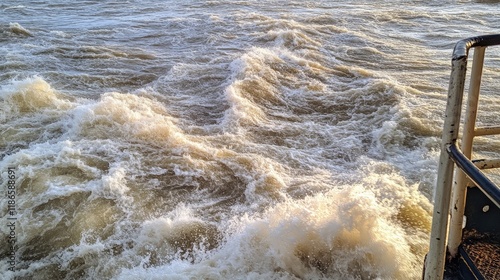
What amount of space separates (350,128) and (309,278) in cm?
286

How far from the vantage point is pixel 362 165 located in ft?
15.2

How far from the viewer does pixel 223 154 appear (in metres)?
4.88

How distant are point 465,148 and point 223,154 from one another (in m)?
3.06

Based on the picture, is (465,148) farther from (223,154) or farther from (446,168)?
(223,154)

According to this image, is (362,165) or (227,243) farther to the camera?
(362,165)

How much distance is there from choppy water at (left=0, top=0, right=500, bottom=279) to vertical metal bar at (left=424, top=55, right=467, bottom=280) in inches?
54.0

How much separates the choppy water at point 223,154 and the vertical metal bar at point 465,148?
→ 1.03m

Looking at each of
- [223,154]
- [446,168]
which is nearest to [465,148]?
[446,168]

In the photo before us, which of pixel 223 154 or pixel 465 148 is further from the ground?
pixel 465 148

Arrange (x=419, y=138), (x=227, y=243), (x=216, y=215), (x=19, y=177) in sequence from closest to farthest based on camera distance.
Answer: (x=227, y=243), (x=216, y=215), (x=19, y=177), (x=419, y=138)

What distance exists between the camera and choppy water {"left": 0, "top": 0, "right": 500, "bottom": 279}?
3328 millimetres

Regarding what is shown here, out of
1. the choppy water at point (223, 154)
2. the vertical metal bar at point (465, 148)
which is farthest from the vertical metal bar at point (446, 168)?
the choppy water at point (223, 154)

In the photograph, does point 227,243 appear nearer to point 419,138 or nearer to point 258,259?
point 258,259

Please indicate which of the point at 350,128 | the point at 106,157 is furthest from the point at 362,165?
the point at 106,157
